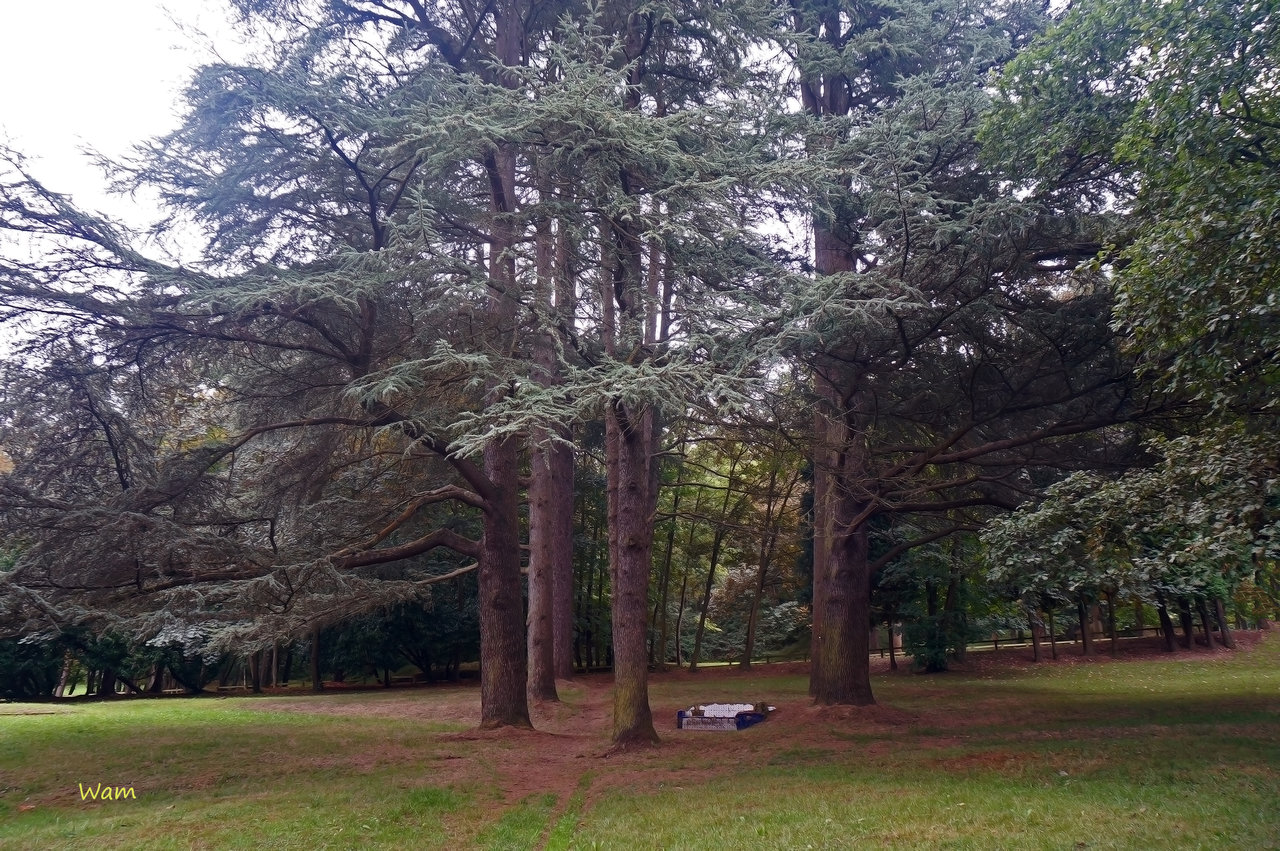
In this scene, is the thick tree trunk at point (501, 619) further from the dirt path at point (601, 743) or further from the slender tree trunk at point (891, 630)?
the slender tree trunk at point (891, 630)

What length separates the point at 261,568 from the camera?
31.0 ft

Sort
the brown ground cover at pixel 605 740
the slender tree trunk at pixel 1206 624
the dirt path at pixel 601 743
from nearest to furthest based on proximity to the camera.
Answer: the dirt path at pixel 601 743
the brown ground cover at pixel 605 740
the slender tree trunk at pixel 1206 624

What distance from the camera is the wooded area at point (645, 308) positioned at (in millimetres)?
6879

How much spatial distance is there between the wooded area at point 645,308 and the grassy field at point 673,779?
156cm

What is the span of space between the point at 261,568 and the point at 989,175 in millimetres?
10634

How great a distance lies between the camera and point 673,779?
9.14m

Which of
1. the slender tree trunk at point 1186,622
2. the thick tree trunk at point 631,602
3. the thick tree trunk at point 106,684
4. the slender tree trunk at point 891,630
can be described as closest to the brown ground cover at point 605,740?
the thick tree trunk at point 631,602

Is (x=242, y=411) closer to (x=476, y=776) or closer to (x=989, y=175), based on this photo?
(x=476, y=776)

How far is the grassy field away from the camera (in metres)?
6.70

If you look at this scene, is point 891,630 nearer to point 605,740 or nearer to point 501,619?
point 605,740

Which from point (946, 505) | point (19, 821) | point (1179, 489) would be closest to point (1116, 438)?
point (946, 505)

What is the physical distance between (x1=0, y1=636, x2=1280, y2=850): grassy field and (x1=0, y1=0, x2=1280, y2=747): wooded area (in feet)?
5.10

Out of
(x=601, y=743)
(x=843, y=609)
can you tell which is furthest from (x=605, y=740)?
(x=843, y=609)

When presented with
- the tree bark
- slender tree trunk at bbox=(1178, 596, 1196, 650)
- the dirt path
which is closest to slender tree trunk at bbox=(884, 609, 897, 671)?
the tree bark
